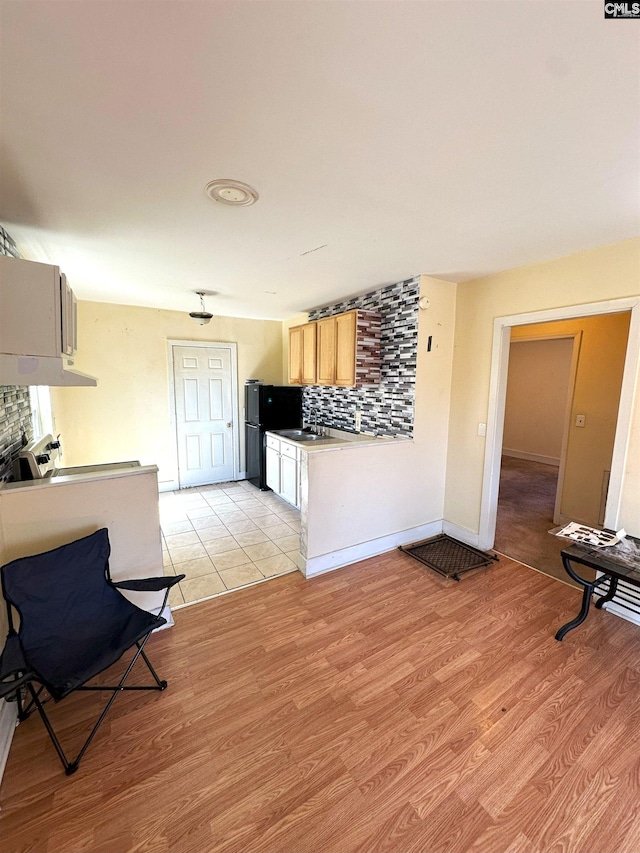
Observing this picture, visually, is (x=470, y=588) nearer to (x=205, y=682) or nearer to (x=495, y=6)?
(x=205, y=682)

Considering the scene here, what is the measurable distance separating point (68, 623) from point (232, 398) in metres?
3.76

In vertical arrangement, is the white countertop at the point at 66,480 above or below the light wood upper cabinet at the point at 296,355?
below

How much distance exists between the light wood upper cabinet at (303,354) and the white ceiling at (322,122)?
1758 mm

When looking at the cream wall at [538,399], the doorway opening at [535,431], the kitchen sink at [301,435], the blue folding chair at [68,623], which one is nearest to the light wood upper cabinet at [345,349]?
the kitchen sink at [301,435]

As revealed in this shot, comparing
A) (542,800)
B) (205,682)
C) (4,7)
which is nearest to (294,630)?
(205,682)

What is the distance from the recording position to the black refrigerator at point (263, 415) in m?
4.72

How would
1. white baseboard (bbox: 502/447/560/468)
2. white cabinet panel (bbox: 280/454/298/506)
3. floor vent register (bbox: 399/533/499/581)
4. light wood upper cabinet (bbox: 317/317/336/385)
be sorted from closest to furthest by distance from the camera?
1. floor vent register (bbox: 399/533/499/581)
2. light wood upper cabinet (bbox: 317/317/336/385)
3. white cabinet panel (bbox: 280/454/298/506)
4. white baseboard (bbox: 502/447/560/468)

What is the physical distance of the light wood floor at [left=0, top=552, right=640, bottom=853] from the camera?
122 cm

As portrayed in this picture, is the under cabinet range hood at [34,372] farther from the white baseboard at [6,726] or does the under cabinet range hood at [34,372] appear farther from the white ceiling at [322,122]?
the white baseboard at [6,726]

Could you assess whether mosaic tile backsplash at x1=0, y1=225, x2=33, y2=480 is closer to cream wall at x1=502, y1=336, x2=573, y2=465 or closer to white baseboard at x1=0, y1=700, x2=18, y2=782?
white baseboard at x1=0, y1=700, x2=18, y2=782

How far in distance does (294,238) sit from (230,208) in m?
0.51

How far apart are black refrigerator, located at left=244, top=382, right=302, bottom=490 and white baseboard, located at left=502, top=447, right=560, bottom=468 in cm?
472

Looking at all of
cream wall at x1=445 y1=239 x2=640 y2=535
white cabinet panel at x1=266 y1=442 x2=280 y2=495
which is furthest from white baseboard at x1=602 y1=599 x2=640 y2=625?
white cabinet panel at x1=266 y1=442 x2=280 y2=495

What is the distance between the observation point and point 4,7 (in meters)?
0.81
